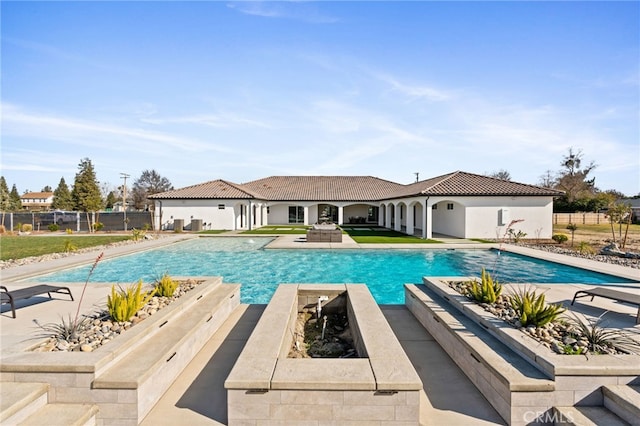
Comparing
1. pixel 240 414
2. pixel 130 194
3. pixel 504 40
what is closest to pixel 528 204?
pixel 504 40

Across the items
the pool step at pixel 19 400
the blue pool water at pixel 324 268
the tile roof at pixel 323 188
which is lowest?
the blue pool water at pixel 324 268

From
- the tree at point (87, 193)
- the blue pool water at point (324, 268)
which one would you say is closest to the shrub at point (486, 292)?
the blue pool water at point (324, 268)

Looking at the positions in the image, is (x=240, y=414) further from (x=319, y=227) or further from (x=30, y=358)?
(x=319, y=227)

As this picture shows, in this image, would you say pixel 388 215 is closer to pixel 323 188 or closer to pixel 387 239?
pixel 323 188

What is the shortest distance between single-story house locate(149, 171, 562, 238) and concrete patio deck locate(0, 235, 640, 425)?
1051cm

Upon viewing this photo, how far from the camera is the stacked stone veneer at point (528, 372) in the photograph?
10.5ft

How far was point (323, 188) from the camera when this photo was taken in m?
38.6

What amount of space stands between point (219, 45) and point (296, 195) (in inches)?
925

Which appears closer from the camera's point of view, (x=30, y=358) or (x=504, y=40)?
(x=30, y=358)

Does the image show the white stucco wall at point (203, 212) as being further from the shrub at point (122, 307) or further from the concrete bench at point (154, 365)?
the shrub at point (122, 307)

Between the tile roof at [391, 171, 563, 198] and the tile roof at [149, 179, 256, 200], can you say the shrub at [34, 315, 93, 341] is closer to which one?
the tile roof at [391, 171, 563, 198]

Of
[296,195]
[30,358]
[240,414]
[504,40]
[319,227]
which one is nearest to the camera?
[240,414]

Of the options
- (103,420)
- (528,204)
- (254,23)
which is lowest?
(103,420)

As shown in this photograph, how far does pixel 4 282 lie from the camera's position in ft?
29.9
